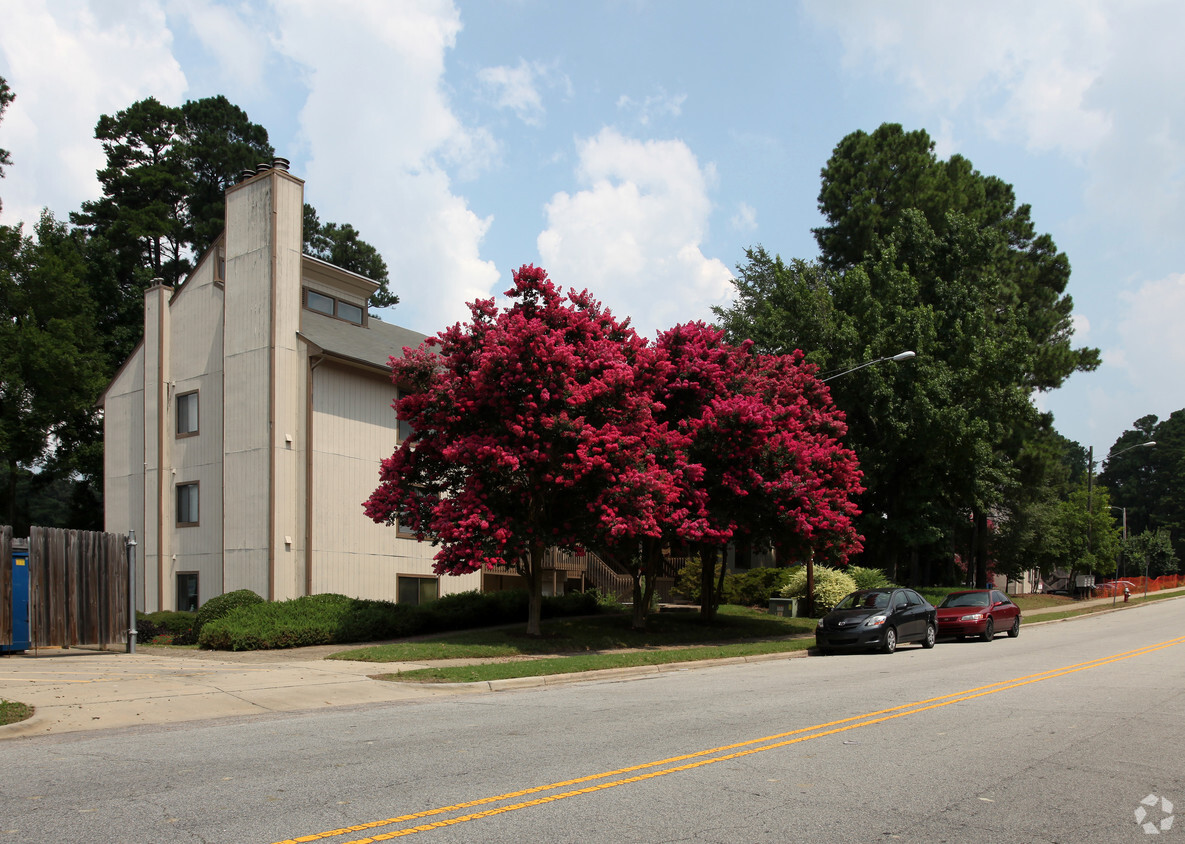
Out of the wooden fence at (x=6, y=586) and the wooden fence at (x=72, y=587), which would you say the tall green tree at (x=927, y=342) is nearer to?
the wooden fence at (x=72, y=587)

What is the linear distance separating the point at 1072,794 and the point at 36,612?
672 inches

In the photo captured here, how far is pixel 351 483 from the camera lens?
25.2 meters

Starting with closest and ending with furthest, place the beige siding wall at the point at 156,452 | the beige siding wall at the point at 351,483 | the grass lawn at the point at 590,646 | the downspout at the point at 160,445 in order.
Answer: the grass lawn at the point at 590,646 < the beige siding wall at the point at 351,483 < the downspout at the point at 160,445 < the beige siding wall at the point at 156,452

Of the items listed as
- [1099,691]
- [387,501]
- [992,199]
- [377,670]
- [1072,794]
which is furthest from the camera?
[992,199]

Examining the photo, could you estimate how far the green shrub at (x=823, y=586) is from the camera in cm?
3031

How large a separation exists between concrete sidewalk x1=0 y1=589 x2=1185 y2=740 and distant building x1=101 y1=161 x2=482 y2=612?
21.0 feet

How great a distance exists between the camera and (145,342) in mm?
28531

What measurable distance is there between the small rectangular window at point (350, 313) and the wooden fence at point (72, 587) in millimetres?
12229

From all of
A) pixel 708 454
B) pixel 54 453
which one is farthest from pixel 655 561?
pixel 54 453

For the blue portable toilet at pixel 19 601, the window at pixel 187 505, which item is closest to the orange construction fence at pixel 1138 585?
the window at pixel 187 505

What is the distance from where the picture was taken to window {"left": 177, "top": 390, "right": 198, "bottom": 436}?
26.8m

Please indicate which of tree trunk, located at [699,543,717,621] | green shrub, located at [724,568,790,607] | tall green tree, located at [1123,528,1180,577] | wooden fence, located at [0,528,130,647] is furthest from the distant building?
tall green tree, located at [1123,528,1180,577]

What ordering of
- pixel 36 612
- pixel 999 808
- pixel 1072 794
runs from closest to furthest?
pixel 999 808
pixel 1072 794
pixel 36 612

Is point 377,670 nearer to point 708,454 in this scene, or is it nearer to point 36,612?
point 36,612
